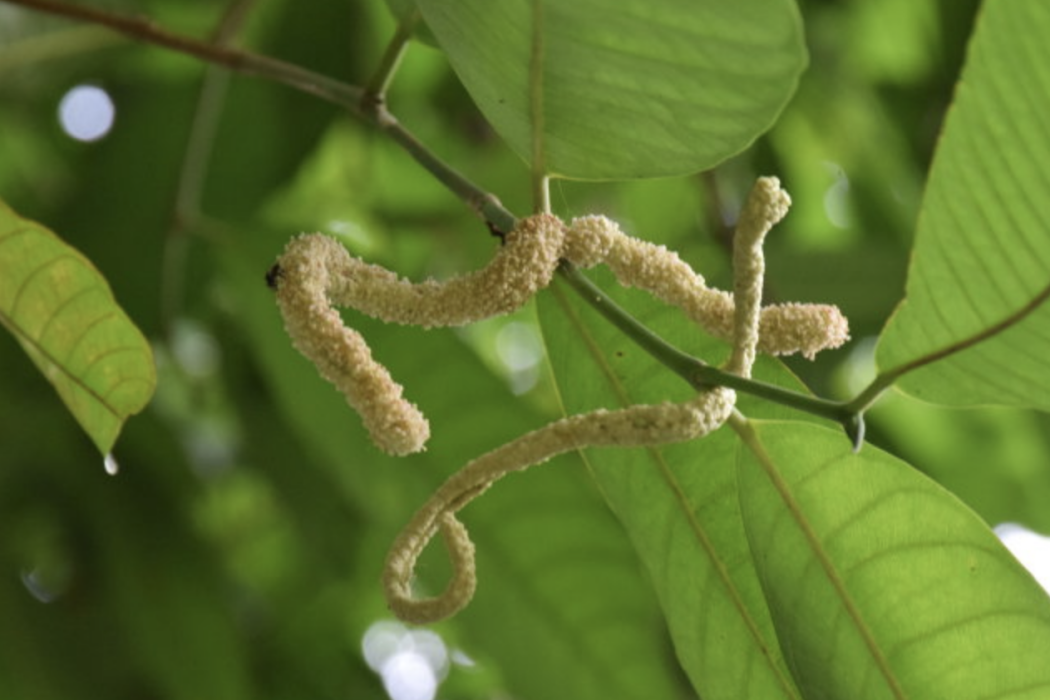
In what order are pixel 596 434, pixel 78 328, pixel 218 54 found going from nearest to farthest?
pixel 596 434 → pixel 78 328 → pixel 218 54

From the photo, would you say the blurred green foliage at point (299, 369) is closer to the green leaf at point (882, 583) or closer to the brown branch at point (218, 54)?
the brown branch at point (218, 54)

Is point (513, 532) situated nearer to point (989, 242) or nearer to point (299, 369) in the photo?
point (299, 369)

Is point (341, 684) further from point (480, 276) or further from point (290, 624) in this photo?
point (480, 276)

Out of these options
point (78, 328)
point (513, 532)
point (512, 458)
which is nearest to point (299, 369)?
point (513, 532)

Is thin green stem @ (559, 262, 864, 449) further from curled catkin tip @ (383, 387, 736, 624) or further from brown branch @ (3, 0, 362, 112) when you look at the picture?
brown branch @ (3, 0, 362, 112)

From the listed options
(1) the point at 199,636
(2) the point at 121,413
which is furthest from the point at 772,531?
(1) the point at 199,636

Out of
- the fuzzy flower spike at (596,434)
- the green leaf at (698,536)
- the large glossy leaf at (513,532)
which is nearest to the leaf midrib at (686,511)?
the green leaf at (698,536)
